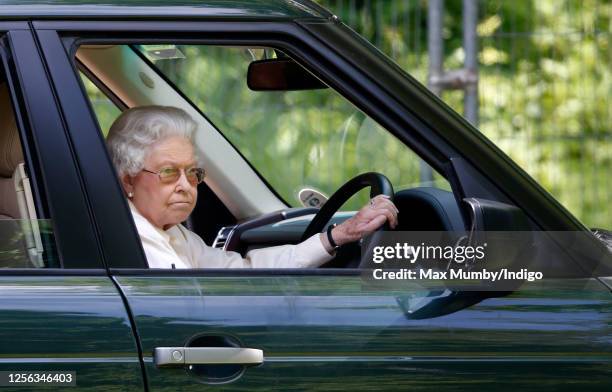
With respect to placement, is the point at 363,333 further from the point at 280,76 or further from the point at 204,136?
the point at 204,136

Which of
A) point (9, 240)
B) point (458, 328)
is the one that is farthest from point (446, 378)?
point (9, 240)

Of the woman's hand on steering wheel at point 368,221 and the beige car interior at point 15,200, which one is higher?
the beige car interior at point 15,200

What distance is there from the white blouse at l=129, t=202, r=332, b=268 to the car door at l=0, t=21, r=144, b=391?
0.94ft

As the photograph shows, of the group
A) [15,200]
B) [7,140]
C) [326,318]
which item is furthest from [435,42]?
[326,318]

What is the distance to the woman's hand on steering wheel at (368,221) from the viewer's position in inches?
116

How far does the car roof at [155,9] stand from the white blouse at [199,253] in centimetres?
49

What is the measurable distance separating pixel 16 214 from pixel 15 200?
0.07m

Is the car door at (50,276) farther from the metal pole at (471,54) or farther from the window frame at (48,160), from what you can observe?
the metal pole at (471,54)

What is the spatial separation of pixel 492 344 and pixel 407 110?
469 millimetres

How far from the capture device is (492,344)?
8.36 feet

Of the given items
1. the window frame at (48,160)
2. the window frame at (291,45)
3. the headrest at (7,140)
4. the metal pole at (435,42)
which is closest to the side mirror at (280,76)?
the window frame at (291,45)

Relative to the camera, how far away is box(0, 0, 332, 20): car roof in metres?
2.59

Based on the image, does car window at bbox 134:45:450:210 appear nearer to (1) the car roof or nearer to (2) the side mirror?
(2) the side mirror

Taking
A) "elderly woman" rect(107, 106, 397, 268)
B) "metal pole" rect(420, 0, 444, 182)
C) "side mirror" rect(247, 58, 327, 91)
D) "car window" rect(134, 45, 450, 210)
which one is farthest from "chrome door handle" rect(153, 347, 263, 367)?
"metal pole" rect(420, 0, 444, 182)
